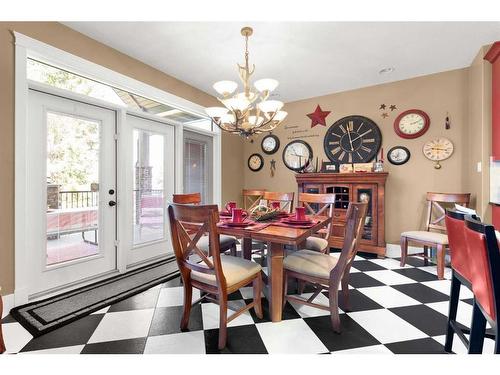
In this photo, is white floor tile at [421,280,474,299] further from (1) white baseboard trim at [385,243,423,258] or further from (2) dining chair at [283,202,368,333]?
(2) dining chair at [283,202,368,333]

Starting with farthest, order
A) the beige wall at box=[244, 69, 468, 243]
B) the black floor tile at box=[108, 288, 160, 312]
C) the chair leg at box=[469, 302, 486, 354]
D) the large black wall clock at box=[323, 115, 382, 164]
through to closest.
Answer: the large black wall clock at box=[323, 115, 382, 164] → the beige wall at box=[244, 69, 468, 243] → the black floor tile at box=[108, 288, 160, 312] → the chair leg at box=[469, 302, 486, 354]

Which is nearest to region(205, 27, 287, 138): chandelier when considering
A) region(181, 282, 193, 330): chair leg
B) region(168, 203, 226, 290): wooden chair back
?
region(168, 203, 226, 290): wooden chair back

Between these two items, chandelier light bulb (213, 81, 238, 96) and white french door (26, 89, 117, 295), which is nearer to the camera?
chandelier light bulb (213, 81, 238, 96)

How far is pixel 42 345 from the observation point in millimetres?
1529

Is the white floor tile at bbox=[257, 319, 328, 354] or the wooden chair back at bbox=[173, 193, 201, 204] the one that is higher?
the wooden chair back at bbox=[173, 193, 201, 204]

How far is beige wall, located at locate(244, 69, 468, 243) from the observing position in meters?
3.10

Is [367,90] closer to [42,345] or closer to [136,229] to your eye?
[136,229]

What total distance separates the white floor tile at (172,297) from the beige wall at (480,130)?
10.6 feet

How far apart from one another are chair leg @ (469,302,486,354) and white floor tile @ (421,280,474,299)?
4.28ft
